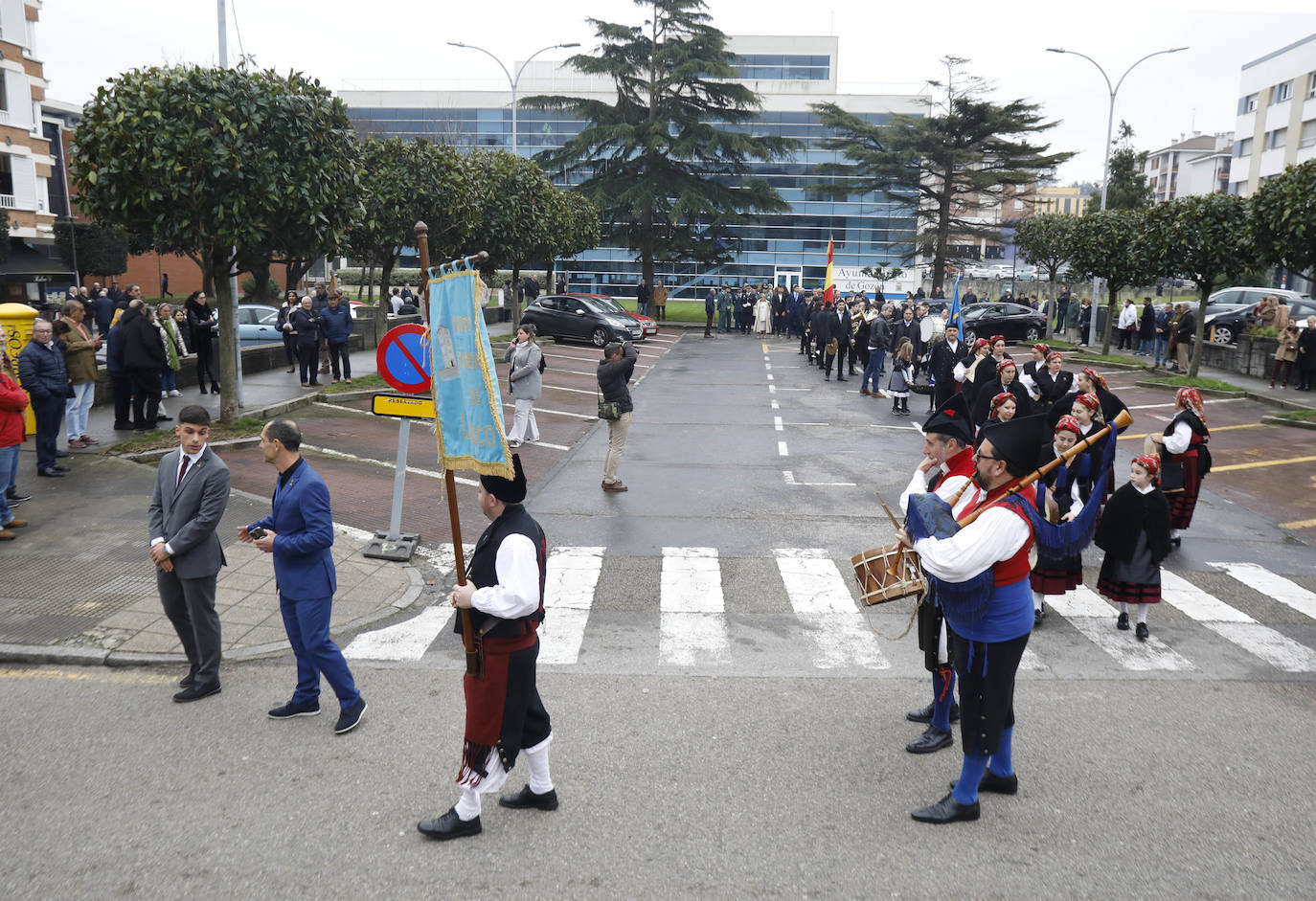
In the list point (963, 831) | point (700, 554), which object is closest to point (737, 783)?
point (963, 831)

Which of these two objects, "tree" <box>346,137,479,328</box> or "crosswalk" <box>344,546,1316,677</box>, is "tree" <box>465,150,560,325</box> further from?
"crosswalk" <box>344,546,1316,677</box>

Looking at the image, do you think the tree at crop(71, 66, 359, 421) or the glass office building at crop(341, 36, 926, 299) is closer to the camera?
the tree at crop(71, 66, 359, 421)

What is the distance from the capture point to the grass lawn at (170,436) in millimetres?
12891

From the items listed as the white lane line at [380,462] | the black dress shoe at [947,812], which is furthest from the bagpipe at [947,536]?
the white lane line at [380,462]

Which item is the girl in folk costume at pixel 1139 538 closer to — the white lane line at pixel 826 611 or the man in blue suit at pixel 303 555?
the white lane line at pixel 826 611

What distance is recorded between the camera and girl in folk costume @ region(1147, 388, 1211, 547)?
383 inches


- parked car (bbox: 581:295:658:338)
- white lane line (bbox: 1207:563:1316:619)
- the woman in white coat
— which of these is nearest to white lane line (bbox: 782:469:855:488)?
the woman in white coat

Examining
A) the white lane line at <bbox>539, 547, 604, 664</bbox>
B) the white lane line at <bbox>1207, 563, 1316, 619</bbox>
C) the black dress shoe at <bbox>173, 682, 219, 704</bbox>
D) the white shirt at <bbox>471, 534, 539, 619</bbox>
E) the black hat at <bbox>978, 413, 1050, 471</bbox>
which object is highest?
the black hat at <bbox>978, 413, 1050, 471</bbox>

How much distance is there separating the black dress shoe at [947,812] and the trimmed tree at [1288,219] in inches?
672

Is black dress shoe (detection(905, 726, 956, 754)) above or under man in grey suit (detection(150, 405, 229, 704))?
under

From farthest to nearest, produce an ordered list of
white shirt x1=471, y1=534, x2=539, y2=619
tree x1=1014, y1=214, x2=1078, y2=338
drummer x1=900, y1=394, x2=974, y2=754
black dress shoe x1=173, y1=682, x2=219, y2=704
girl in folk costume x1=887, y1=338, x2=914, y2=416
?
tree x1=1014, y1=214, x2=1078, y2=338 < girl in folk costume x1=887, y1=338, x2=914, y2=416 < black dress shoe x1=173, y1=682, x2=219, y2=704 < drummer x1=900, y1=394, x2=974, y2=754 < white shirt x1=471, y1=534, x2=539, y2=619

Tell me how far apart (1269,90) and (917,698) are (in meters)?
66.1

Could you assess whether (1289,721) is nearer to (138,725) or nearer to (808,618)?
(808,618)

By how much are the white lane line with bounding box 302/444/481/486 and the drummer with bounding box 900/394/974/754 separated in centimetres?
759
